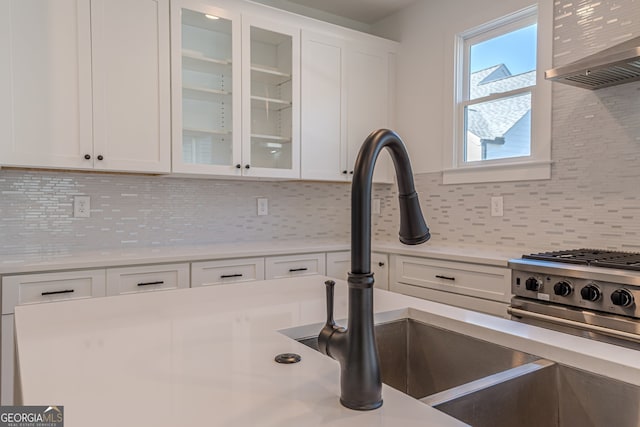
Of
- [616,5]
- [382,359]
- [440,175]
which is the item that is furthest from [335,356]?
[440,175]

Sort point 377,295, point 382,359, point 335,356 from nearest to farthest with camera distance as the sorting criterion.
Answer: point 335,356 < point 382,359 < point 377,295

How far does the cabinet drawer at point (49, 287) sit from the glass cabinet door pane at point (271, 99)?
47.6 inches

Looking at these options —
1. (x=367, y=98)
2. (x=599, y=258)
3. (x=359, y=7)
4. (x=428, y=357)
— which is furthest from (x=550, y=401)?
(x=359, y=7)

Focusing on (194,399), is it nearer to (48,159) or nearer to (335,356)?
(335,356)

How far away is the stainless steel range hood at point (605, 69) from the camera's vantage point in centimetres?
178

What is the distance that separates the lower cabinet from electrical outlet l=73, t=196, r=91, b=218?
193 cm

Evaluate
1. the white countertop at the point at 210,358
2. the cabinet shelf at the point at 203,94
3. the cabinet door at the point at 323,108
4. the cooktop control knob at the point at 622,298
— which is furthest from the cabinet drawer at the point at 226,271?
the cooktop control knob at the point at 622,298

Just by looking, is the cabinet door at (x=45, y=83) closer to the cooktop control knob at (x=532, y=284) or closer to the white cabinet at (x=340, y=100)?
the white cabinet at (x=340, y=100)

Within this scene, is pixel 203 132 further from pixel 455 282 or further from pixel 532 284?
pixel 532 284

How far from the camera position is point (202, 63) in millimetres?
2789

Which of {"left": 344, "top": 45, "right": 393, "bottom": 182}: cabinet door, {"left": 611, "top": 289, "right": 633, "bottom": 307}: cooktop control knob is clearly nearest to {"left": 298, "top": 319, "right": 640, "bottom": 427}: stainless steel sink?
{"left": 611, "top": 289, "right": 633, "bottom": 307}: cooktop control knob

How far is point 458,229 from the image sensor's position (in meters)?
→ 3.10

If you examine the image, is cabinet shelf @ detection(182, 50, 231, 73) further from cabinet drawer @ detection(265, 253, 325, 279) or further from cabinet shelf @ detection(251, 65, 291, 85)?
cabinet drawer @ detection(265, 253, 325, 279)

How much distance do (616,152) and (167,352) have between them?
7.81 feet
